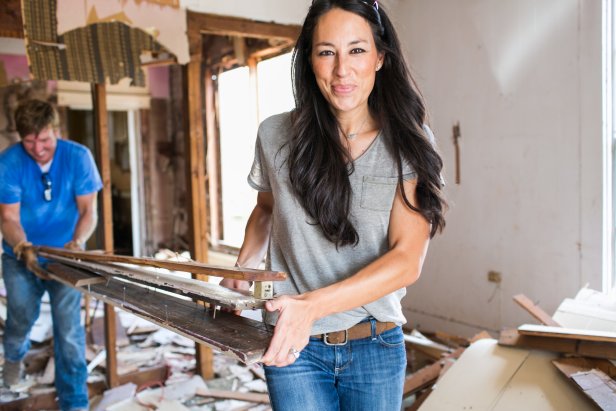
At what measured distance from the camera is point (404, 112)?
5.16 feet

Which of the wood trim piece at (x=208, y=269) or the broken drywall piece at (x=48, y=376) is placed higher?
the wood trim piece at (x=208, y=269)

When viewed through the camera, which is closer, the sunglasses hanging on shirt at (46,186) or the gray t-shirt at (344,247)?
the gray t-shirt at (344,247)

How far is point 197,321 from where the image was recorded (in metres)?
1.51

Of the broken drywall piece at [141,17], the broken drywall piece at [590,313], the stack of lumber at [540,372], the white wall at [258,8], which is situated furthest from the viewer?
the white wall at [258,8]

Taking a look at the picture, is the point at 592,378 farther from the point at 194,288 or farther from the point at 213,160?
the point at 213,160

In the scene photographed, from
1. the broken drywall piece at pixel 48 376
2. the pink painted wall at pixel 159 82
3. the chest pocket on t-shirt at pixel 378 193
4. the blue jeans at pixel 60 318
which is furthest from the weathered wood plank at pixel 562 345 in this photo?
the pink painted wall at pixel 159 82

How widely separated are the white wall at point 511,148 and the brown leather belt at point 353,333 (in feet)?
8.01

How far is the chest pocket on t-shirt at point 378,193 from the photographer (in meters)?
1.50

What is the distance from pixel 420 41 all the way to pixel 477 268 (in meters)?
1.96

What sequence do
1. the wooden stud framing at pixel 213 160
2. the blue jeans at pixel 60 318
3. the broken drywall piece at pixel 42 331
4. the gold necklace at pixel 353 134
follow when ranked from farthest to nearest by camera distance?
the wooden stud framing at pixel 213 160
the broken drywall piece at pixel 42 331
the blue jeans at pixel 60 318
the gold necklace at pixel 353 134

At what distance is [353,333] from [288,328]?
32 cm

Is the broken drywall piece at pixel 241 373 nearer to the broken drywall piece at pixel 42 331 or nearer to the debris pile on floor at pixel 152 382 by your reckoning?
the debris pile on floor at pixel 152 382

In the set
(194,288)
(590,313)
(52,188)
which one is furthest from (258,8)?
(194,288)

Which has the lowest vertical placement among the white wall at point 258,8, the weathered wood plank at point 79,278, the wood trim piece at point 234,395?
the wood trim piece at point 234,395
